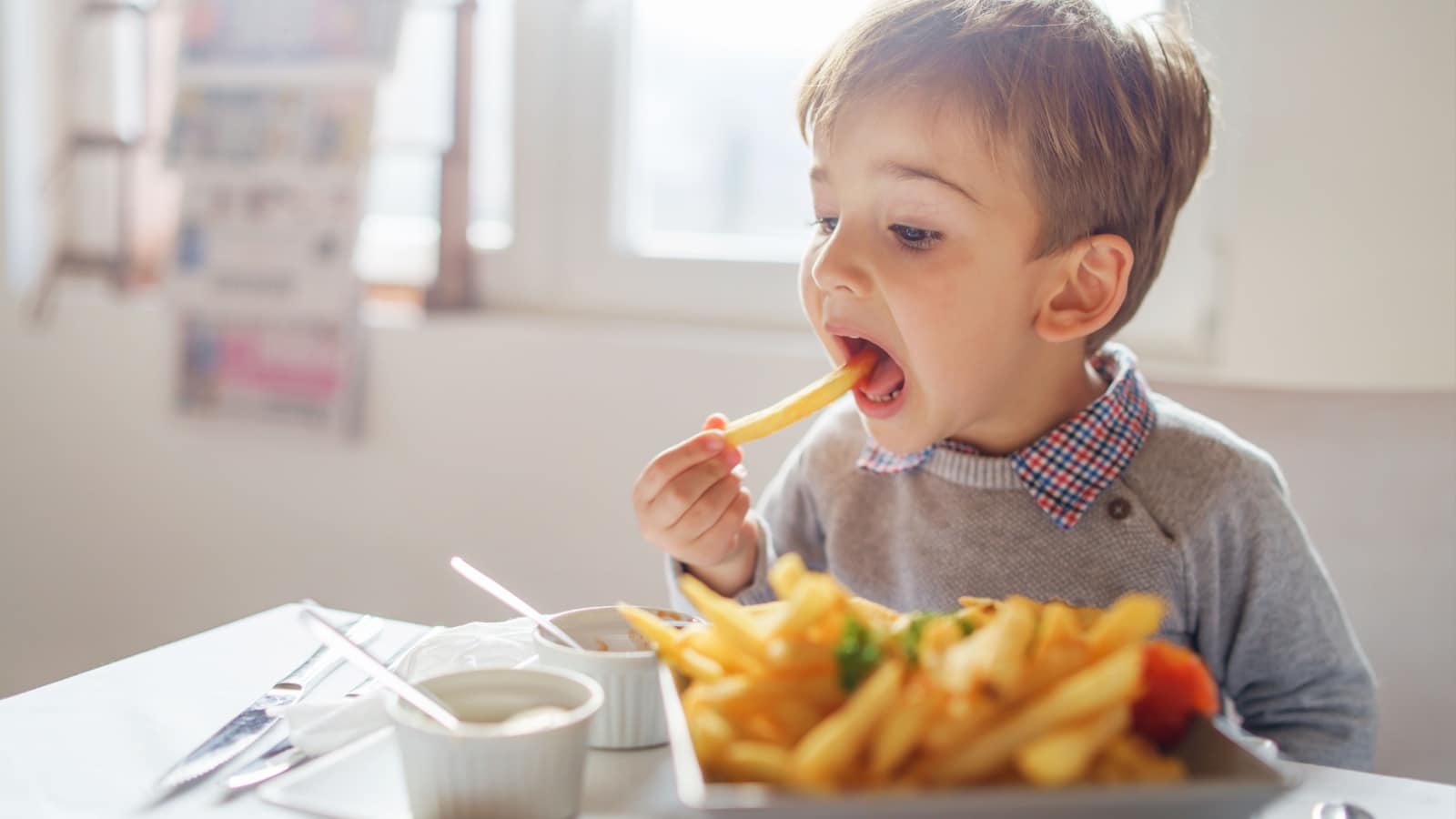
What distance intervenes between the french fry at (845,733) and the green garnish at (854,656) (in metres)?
0.02

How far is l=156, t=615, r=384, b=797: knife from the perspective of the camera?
2.33 ft

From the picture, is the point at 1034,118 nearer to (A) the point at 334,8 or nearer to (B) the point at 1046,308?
(B) the point at 1046,308

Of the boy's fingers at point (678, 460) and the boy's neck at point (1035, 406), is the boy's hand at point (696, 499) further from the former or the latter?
the boy's neck at point (1035, 406)

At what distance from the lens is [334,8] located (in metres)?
2.11

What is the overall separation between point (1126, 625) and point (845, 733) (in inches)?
5.4

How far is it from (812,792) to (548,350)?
1486 millimetres

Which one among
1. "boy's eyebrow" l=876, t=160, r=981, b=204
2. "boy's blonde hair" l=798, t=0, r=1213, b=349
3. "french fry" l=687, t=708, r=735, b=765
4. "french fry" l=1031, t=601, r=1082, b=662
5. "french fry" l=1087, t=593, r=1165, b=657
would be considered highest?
"boy's blonde hair" l=798, t=0, r=1213, b=349

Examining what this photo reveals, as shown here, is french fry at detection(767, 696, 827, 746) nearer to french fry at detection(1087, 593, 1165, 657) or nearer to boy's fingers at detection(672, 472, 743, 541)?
french fry at detection(1087, 593, 1165, 657)

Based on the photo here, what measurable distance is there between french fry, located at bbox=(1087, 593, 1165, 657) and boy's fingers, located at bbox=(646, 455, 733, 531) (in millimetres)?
505

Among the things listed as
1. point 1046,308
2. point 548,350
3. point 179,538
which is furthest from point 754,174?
point 179,538

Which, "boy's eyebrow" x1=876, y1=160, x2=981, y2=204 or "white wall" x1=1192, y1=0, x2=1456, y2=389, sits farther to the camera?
"white wall" x1=1192, y1=0, x2=1456, y2=389

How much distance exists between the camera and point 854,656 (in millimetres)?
556

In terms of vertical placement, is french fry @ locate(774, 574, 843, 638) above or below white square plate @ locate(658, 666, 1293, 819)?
above

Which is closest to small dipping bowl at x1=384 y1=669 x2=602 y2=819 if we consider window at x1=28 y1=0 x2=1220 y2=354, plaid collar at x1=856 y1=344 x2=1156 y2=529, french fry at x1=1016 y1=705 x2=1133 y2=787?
french fry at x1=1016 y1=705 x2=1133 y2=787
